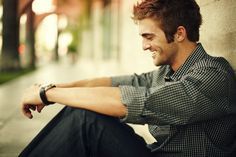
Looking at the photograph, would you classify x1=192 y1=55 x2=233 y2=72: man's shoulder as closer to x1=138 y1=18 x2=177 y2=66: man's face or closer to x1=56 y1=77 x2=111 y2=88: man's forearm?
x1=138 y1=18 x2=177 y2=66: man's face

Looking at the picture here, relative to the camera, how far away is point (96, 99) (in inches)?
103

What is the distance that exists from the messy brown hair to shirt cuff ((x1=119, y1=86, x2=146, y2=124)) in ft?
1.61

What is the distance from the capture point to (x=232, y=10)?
3.24 m

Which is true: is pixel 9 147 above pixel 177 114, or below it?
below

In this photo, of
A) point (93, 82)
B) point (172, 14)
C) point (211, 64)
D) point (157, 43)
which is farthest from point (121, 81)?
point (211, 64)

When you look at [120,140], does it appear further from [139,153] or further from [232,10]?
[232,10]

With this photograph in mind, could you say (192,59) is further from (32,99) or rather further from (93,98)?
(32,99)

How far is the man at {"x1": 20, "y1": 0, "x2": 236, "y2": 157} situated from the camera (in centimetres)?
246

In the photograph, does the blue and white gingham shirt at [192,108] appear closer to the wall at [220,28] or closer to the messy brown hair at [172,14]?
the messy brown hair at [172,14]

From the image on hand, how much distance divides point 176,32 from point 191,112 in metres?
0.58

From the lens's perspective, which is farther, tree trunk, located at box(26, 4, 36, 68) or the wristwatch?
tree trunk, located at box(26, 4, 36, 68)

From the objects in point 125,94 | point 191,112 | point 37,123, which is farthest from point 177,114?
point 37,123

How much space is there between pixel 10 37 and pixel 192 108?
18.4 m

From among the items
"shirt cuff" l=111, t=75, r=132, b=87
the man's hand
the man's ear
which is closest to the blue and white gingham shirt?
the man's ear
